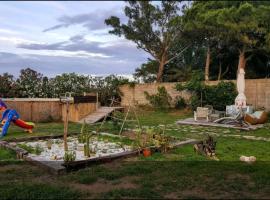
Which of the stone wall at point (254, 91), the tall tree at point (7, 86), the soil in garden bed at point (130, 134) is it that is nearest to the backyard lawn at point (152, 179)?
the soil in garden bed at point (130, 134)

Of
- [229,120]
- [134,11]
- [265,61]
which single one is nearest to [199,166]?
[229,120]

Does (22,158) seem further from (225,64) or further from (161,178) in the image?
(225,64)

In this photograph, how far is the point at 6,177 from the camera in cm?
545

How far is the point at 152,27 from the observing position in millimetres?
26609

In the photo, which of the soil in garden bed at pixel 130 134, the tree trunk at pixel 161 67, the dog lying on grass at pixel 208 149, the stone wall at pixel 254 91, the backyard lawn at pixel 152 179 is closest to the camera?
the backyard lawn at pixel 152 179

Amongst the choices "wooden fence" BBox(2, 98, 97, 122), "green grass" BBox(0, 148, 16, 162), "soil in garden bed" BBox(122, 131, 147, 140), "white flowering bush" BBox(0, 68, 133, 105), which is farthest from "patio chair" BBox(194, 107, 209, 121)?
"green grass" BBox(0, 148, 16, 162)

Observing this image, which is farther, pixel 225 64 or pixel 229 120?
pixel 225 64

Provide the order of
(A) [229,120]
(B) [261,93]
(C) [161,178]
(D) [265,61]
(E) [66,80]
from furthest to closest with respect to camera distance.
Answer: (D) [265,61] → (E) [66,80] → (B) [261,93] → (A) [229,120] → (C) [161,178]

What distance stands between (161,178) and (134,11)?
23.1 m

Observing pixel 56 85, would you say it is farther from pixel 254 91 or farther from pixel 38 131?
pixel 254 91

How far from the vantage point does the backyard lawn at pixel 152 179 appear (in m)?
4.51

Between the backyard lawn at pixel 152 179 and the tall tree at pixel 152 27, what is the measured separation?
1979 centimetres

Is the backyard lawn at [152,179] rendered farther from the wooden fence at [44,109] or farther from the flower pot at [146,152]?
the wooden fence at [44,109]

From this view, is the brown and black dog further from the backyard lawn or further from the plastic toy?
the plastic toy
